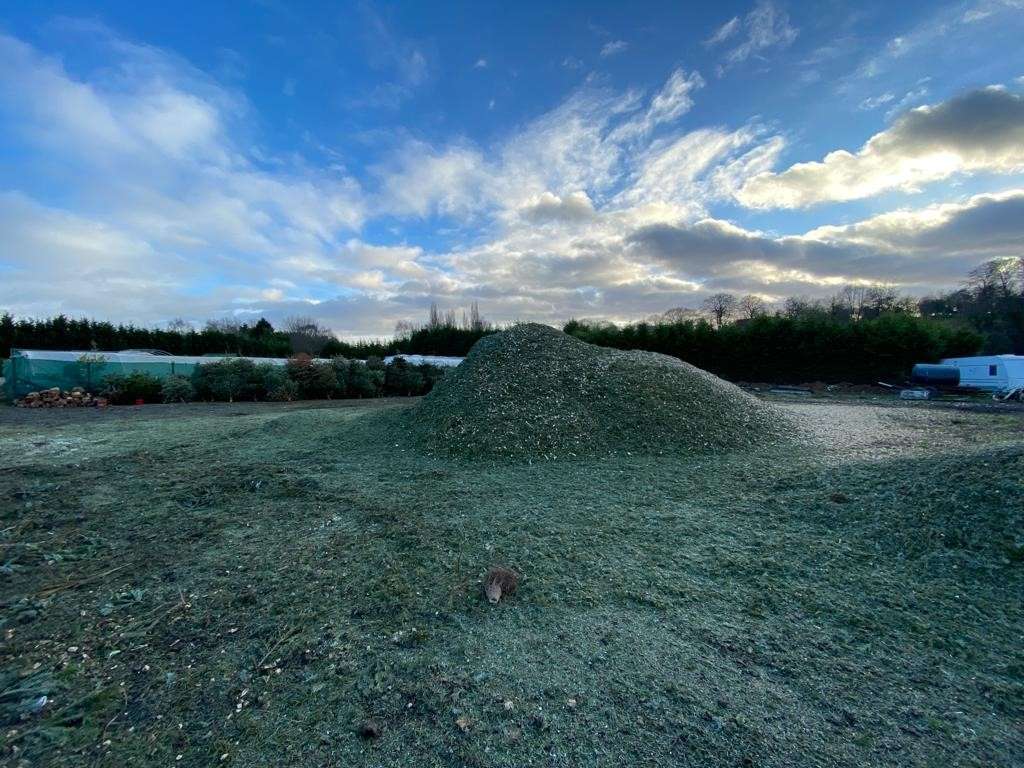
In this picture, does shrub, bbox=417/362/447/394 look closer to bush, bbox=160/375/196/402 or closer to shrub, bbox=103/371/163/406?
bush, bbox=160/375/196/402

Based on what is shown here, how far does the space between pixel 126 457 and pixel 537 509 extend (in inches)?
234

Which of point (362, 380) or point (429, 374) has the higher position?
point (429, 374)

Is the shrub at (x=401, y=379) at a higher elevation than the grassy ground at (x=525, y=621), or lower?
higher

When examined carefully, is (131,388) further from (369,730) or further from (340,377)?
(369,730)

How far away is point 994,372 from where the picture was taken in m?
15.3

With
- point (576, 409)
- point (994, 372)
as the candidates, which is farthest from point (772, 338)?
point (576, 409)

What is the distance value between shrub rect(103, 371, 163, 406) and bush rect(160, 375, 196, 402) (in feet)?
0.95

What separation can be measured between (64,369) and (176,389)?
10.4 feet

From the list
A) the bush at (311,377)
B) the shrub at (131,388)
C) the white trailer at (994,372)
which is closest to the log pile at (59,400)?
the shrub at (131,388)

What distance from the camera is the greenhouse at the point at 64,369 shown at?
505 inches

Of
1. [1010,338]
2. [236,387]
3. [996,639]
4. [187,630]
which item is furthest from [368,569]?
[1010,338]

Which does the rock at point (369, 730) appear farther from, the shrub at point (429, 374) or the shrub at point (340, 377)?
the shrub at point (429, 374)

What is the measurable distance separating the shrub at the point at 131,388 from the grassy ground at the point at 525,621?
10.8m

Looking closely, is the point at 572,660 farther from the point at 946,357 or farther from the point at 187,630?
the point at 946,357
